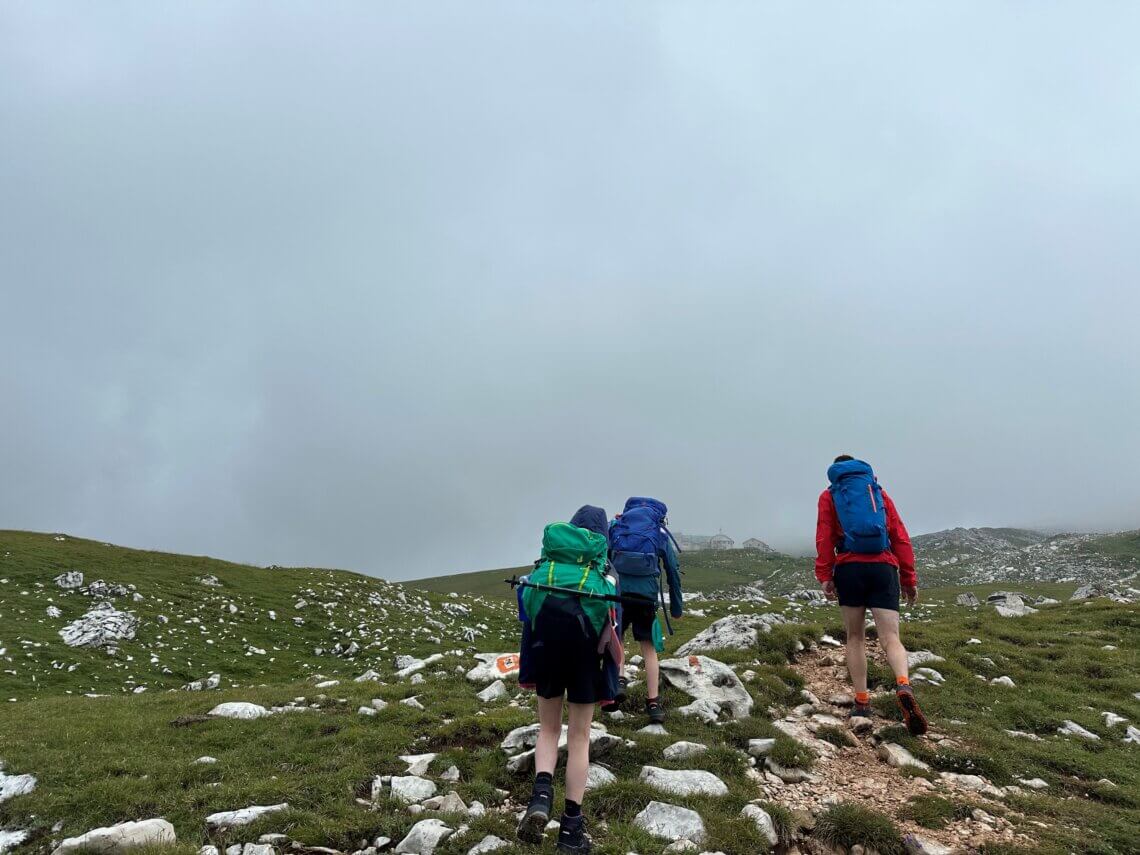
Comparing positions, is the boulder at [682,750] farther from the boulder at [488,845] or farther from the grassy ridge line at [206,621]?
the grassy ridge line at [206,621]

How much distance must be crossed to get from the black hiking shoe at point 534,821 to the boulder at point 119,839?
368cm

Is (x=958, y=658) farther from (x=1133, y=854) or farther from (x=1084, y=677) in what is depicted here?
(x=1133, y=854)

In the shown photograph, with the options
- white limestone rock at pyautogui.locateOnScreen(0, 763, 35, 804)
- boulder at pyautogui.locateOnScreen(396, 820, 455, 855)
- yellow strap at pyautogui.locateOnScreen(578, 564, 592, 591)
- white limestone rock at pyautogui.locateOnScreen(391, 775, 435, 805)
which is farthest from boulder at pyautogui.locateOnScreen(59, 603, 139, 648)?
yellow strap at pyautogui.locateOnScreen(578, 564, 592, 591)

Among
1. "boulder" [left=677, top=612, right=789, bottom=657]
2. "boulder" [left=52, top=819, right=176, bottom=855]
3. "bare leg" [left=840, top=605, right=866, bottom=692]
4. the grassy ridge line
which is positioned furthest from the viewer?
the grassy ridge line

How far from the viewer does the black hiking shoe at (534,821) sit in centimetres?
578

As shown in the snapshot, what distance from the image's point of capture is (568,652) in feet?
19.3

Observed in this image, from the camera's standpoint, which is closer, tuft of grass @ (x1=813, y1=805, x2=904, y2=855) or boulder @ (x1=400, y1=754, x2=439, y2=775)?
tuft of grass @ (x1=813, y1=805, x2=904, y2=855)

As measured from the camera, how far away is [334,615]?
32.2 metres

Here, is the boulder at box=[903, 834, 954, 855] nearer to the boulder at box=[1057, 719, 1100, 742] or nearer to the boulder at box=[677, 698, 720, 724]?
the boulder at box=[677, 698, 720, 724]

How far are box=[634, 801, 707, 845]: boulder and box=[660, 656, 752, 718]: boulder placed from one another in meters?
3.85

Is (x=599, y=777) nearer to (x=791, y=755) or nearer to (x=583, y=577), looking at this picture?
(x=791, y=755)

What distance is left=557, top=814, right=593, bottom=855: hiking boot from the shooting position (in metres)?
5.58

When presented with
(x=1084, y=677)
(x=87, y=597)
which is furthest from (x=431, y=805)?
(x=87, y=597)

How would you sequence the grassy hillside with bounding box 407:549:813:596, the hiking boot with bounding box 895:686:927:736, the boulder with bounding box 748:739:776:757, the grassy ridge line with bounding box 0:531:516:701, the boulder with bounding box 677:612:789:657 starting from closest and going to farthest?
the boulder with bounding box 748:739:776:757
the hiking boot with bounding box 895:686:927:736
the boulder with bounding box 677:612:789:657
the grassy ridge line with bounding box 0:531:516:701
the grassy hillside with bounding box 407:549:813:596
